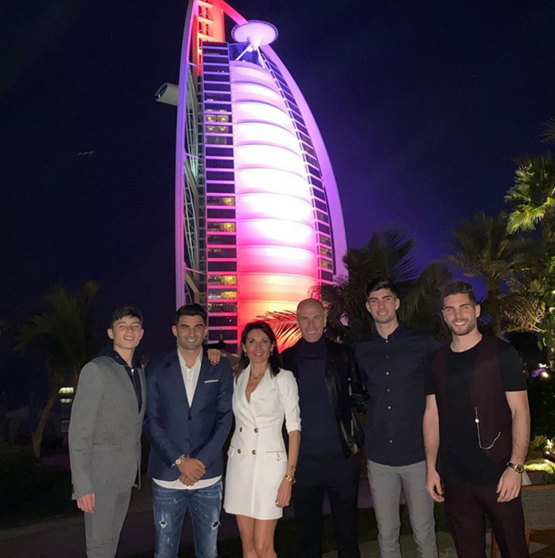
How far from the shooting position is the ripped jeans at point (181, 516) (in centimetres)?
461

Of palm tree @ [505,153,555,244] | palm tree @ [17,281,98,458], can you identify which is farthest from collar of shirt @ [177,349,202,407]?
palm tree @ [17,281,98,458]

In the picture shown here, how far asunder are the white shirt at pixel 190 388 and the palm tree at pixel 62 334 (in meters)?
13.9

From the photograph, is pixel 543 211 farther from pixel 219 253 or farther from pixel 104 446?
pixel 219 253

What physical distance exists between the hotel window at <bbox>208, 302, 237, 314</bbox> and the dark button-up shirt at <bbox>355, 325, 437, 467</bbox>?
182ft

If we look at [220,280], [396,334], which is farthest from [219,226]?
[396,334]

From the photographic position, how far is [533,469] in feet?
25.2

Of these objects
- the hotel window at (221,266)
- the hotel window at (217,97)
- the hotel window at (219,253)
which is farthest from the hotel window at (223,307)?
the hotel window at (217,97)

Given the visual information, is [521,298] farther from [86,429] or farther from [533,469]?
[86,429]

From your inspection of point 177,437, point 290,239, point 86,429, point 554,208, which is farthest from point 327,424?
point 290,239

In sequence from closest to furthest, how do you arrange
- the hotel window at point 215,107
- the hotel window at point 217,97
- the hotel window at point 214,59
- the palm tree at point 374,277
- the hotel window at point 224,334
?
the palm tree at point 374,277
the hotel window at point 224,334
the hotel window at point 215,107
the hotel window at point 217,97
the hotel window at point 214,59

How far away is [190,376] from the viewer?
480cm

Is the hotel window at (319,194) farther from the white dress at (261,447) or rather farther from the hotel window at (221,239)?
the white dress at (261,447)

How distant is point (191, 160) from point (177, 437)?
6428 centimetres

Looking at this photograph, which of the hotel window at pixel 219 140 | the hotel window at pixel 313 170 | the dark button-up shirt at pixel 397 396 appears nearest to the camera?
the dark button-up shirt at pixel 397 396
